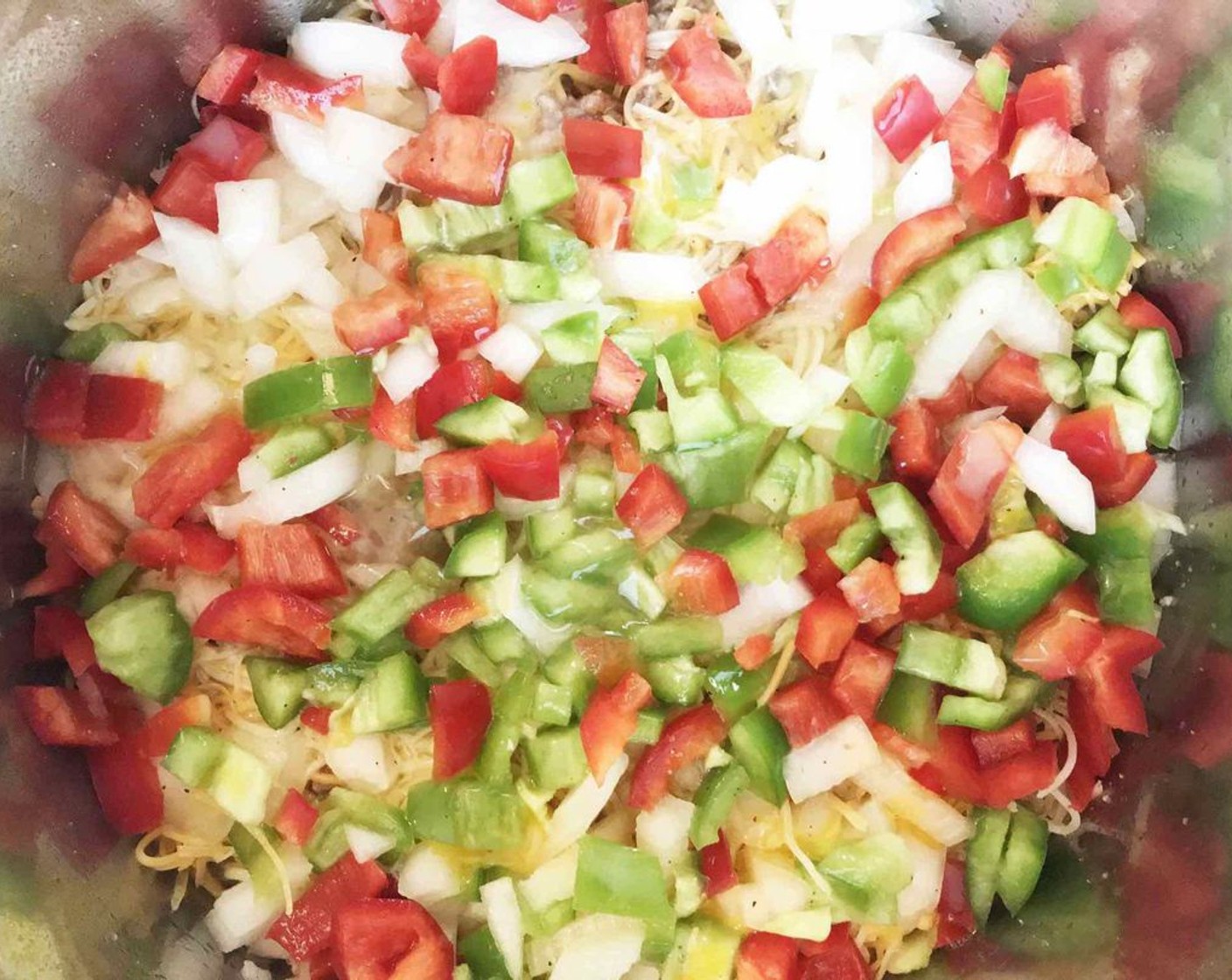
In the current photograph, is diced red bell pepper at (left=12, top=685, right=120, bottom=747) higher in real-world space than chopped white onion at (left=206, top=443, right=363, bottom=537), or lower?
lower

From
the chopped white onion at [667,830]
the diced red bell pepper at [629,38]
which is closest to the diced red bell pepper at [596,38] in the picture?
the diced red bell pepper at [629,38]

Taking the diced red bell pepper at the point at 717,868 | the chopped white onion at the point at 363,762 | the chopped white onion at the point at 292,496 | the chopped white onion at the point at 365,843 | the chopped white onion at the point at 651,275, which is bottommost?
the diced red bell pepper at the point at 717,868

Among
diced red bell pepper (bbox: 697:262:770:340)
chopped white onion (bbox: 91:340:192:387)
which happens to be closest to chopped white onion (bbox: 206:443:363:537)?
chopped white onion (bbox: 91:340:192:387)

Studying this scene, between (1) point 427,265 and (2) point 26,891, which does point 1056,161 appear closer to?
(1) point 427,265

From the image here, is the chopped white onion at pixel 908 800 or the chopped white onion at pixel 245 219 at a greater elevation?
the chopped white onion at pixel 245 219

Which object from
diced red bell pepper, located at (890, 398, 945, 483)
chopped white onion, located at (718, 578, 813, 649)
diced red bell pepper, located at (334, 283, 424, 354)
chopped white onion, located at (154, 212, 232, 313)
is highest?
chopped white onion, located at (154, 212, 232, 313)

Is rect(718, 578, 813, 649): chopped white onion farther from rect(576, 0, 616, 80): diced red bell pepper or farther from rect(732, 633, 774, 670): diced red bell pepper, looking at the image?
rect(576, 0, 616, 80): diced red bell pepper

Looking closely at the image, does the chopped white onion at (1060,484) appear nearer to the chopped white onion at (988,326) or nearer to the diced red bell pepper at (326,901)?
the chopped white onion at (988,326)
